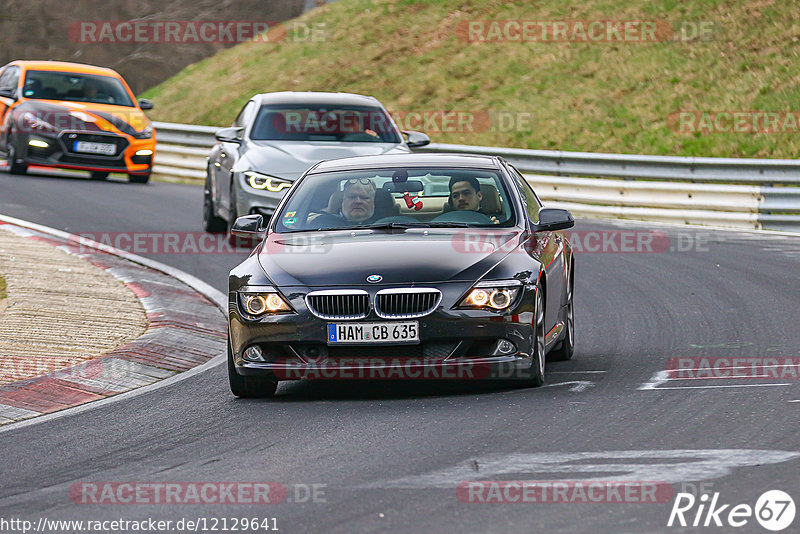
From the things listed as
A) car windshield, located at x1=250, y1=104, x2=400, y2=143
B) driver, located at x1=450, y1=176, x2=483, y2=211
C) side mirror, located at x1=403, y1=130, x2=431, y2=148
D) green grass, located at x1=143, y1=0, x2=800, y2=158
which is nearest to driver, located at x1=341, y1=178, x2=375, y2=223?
driver, located at x1=450, y1=176, x2=483, y2=211

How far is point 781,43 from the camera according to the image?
28672 millimetres

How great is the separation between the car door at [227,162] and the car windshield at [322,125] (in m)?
0.27

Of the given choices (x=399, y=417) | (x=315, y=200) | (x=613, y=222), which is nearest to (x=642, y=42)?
(x=613, y=222)

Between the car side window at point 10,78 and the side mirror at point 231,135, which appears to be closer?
the side mirror at point 231,135

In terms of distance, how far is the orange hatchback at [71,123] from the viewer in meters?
23.1

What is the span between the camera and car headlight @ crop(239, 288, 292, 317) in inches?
330

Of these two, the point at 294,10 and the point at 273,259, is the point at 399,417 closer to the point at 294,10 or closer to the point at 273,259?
the point at 273,259

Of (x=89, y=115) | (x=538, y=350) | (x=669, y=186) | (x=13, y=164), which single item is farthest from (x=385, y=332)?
(x=13, y=164)

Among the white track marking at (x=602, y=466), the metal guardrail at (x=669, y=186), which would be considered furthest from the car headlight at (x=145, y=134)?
the white track marking at (x=602, y=466)

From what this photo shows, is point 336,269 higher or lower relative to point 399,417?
higher

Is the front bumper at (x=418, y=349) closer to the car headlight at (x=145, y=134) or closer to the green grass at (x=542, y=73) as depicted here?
the car headlight at (x=145, y=134)

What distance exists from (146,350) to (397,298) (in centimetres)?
292

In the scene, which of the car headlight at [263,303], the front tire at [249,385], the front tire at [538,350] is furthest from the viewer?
the front tire at [249,385]

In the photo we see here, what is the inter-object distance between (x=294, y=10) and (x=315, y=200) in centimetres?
3191
